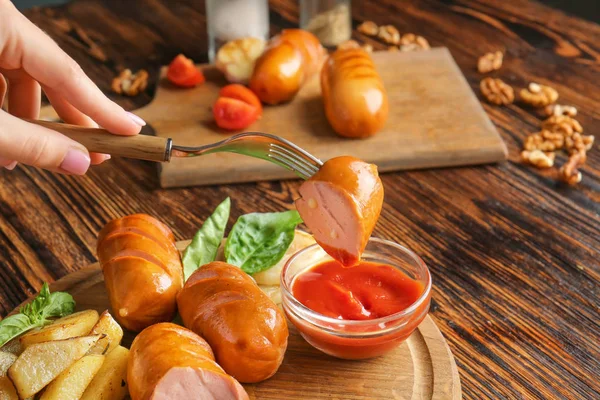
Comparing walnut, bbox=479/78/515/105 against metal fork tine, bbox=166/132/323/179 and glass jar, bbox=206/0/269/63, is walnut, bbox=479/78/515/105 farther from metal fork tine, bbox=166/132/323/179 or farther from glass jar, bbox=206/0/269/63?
metal fork tine, bbox=166/132/323/179

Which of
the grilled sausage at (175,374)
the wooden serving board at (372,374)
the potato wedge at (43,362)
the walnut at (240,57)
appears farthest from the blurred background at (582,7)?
the grilled sausage at (175,374)

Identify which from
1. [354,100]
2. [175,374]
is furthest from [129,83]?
[175,374]

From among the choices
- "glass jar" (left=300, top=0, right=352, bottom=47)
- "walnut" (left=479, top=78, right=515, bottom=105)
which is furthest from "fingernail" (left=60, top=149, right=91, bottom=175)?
"glass jar" (left=300, top=0, right=352, bottom=47)

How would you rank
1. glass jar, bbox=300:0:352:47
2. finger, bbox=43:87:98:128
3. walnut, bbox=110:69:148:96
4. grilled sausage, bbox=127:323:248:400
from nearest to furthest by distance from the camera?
1. grilled sausage, bbox=127:323:248:400
2. finger, bbox=43:87:98:128
3. walnut, bbox=110:69:148:96
4. glass jar, bbox=300:0:352:47

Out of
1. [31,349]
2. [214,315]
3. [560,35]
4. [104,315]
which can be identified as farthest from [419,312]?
[560,35]

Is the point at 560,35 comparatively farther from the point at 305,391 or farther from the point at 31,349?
the point at 31,349

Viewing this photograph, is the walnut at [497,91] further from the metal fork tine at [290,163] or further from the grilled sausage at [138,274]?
the grilled sausage at [138,274]
